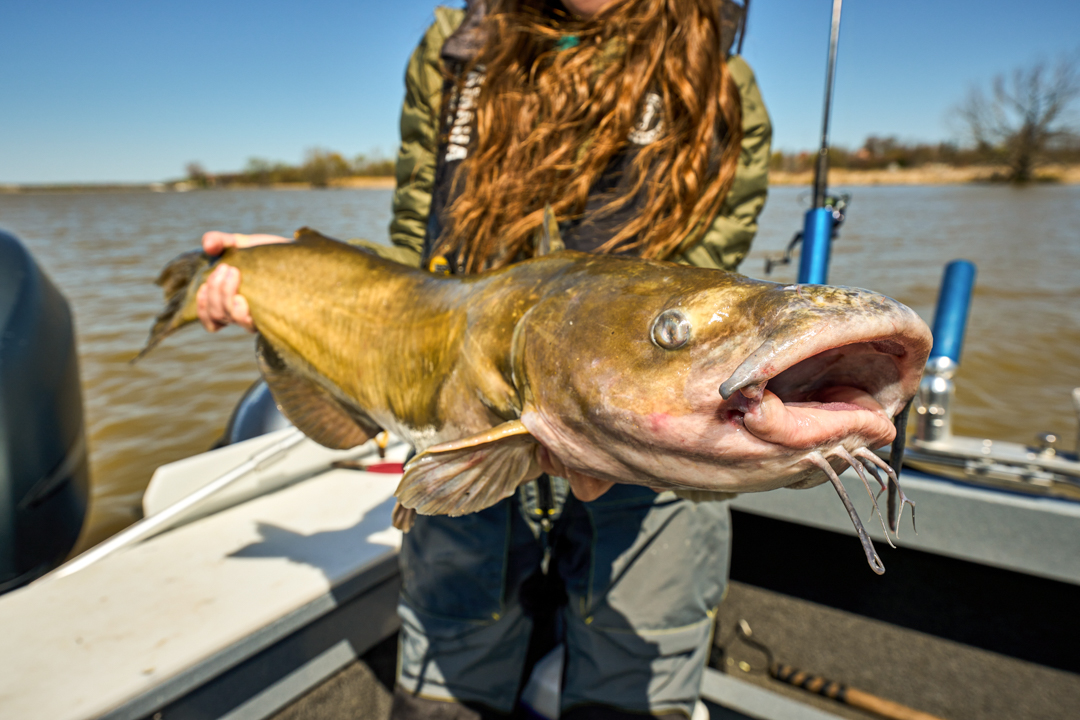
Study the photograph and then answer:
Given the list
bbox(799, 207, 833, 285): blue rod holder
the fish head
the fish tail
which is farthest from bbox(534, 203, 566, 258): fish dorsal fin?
bbox(799, 207, 833, 285): blue rod holder

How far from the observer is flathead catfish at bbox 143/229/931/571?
74cm

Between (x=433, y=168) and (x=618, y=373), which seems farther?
(x=433, y=168)

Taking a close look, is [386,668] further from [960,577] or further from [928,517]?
[960,577]

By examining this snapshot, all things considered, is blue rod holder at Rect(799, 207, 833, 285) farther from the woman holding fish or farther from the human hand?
the human hand

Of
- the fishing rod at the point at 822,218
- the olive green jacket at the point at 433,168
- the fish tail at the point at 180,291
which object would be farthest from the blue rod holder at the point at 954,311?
the fish tail at the point at 180,291

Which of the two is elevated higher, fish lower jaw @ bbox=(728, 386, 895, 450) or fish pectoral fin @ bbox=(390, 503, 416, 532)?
fish lower jaw @ bbox=(728, 386, 895, 450)

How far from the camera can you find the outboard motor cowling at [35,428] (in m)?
2.50

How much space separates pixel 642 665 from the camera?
1.65m

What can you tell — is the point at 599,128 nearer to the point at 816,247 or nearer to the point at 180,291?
the point at 816,247

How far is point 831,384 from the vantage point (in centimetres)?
84

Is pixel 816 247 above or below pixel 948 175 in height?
below

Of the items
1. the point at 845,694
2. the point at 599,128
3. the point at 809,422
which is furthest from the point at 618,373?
the point at 845,694

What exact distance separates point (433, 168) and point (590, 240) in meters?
0.61

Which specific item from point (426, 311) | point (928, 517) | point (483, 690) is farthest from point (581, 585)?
point (928, 517)
